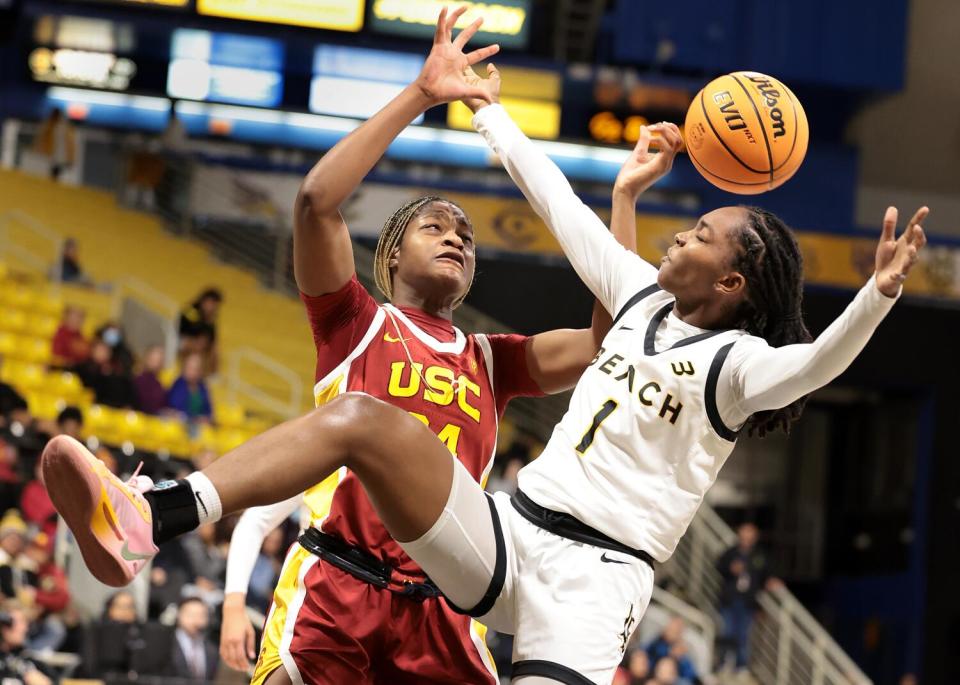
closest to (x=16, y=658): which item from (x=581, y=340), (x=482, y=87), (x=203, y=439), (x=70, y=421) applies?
(x=70, y=421)

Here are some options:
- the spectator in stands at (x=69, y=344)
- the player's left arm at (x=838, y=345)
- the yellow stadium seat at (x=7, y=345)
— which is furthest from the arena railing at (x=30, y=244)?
the player's left arm at (x=838, y=345)

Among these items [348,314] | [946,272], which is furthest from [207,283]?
[348,314]

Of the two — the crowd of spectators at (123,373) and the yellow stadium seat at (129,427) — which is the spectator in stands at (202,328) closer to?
the crowd of spectators at (123,373)

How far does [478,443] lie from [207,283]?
12741 millimetres

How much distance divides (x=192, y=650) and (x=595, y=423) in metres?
6.35

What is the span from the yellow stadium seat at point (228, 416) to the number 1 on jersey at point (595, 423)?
10.2 metres

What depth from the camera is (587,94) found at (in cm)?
1795

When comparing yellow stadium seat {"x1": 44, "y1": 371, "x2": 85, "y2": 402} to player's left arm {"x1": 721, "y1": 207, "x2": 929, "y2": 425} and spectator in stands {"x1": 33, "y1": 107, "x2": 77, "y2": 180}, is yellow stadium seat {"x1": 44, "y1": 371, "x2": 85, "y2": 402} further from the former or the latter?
player's left arm {"x1": 721, "y1": 207, "x2": 929, "y2": 425}

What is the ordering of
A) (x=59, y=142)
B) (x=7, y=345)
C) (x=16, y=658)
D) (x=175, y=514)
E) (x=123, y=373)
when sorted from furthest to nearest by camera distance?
(x=59, y=142) < (x=7, y=345) < (x=123, y=373) < (x=16, y=658) < (x=175, y=514)

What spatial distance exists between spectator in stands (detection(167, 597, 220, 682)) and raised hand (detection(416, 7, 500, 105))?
6.02 meters

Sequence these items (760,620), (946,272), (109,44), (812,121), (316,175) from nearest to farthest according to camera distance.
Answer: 1. (316,175)
2. (760,620)
3. (946,272)
4. (109,44)
5. (812,121)

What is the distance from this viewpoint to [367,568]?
3943 mm

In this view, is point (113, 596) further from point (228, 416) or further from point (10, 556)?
point (228, 416)

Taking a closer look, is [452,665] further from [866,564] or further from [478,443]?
[866,564]
